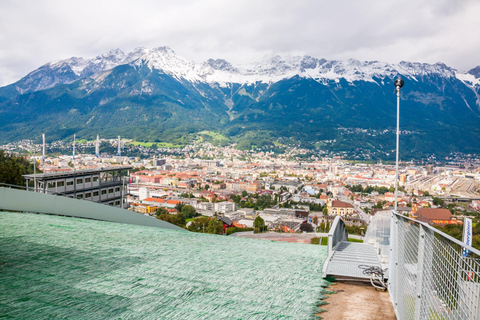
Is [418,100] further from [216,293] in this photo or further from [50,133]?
[216,293]

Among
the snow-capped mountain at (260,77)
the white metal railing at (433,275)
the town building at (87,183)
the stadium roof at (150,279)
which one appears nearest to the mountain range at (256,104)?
the snow-capped mountain at (260,77)

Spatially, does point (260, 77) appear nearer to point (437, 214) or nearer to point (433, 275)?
point (437, 214)

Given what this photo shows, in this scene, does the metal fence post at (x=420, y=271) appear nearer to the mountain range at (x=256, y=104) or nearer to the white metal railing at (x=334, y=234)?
the white metal railing at (x=334, y=234)

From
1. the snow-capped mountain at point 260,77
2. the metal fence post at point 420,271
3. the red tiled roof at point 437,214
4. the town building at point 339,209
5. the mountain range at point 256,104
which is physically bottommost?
the town building at point 339,209

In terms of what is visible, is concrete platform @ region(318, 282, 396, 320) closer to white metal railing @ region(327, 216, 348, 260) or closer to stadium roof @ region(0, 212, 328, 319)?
stadium roof @ region(0, 212, 328, 319)

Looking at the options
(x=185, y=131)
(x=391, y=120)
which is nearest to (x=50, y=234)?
(x=185, y=131)
